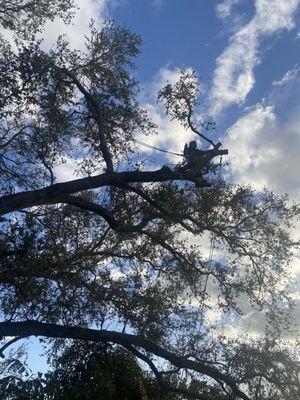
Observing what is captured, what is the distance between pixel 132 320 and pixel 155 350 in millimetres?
2413

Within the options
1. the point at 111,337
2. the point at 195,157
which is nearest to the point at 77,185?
the point at 195,157

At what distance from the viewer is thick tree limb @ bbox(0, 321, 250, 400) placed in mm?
12781

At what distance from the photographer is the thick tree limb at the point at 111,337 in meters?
12.8

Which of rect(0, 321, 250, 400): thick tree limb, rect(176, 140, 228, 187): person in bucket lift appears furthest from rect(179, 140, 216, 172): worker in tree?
rect(0, 321, 250, 400): thick tree limb

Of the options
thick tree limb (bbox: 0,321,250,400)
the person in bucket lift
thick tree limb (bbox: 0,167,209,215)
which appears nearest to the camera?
thick tree limb (bbox: 0,167,209,215)

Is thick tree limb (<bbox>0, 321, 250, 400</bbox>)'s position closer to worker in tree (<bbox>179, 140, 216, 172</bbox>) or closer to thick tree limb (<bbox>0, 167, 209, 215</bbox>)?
thick tree limb (<bbox>0, 167, 209, 215</bbox>)

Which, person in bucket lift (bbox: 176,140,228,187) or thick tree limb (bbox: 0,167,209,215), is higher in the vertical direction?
person in bucket lift (bbox: 176,140,228,187)

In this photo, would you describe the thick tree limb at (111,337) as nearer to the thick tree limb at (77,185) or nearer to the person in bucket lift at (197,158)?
the thick tree limb at (77,185)

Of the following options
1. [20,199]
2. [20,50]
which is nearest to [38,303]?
[20,199]

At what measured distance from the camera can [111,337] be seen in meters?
13.9

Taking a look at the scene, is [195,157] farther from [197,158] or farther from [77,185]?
[77,185]

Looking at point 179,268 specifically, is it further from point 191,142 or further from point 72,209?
point 191,142

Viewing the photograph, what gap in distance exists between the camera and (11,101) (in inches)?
559

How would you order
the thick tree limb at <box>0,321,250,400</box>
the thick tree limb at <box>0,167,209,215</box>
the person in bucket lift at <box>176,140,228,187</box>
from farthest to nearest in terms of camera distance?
the person in bucket lift at <box>176,140,228,187</box> → the thick tree limb at <box>0,321,250,400</box> → the thick tree limb at <box>0,167,209,215</box>
